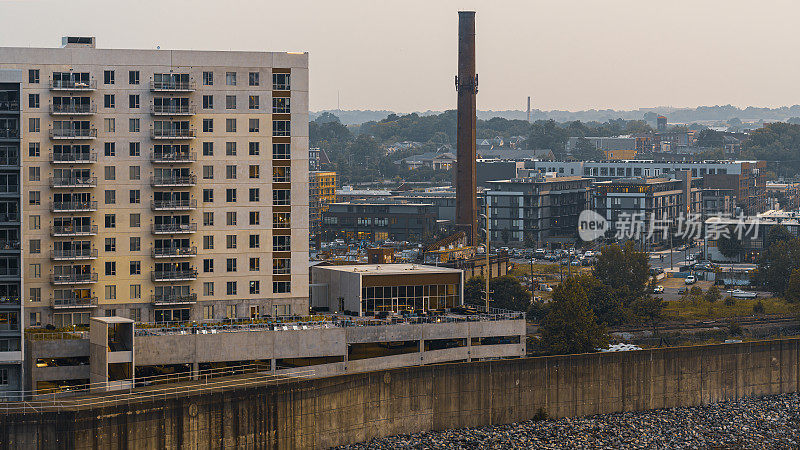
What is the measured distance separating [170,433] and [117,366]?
12388 millimetres

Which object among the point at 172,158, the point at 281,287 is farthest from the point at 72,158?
the point at 281,287

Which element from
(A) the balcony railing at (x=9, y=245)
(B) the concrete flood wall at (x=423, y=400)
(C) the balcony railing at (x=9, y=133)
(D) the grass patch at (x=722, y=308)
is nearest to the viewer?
(B) the concrete flood wall at (x=423, y=400)

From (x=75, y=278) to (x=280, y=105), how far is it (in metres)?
19.5

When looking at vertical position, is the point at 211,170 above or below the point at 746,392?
above

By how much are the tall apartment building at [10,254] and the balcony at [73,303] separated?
337 inches

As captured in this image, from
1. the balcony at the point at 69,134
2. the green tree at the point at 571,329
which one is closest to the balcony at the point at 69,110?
the balcony at the point at 69,134

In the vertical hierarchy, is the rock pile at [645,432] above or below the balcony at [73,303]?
below

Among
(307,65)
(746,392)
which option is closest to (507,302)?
(746,392)

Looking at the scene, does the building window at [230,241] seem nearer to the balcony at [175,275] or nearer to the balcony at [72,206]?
the balcony at [175,275]

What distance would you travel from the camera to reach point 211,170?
312 ft

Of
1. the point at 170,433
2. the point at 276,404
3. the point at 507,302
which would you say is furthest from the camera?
the point at 507,302

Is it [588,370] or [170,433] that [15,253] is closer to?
[170,433]

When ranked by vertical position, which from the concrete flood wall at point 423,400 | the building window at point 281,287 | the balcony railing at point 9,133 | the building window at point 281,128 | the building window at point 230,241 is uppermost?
the building window at point 281,128

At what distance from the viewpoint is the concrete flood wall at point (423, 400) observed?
2862 inches
